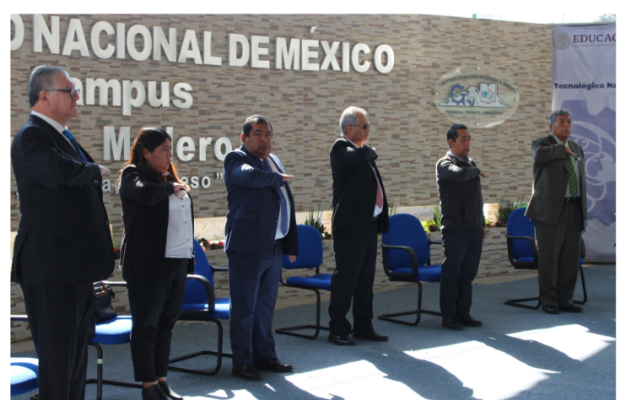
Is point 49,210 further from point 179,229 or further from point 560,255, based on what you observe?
point 560,255

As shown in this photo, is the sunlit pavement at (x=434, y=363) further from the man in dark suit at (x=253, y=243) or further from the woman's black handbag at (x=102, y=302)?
the woman's black handbag at (x=102, y=302)

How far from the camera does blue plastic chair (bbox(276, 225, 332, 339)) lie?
4.55 meters

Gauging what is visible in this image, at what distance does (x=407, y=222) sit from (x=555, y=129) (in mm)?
1564

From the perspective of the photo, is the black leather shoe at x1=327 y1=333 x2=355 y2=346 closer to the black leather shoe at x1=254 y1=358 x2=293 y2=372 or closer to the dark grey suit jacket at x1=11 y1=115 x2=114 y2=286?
the black leather shoe at x1=254 y1=358 x2=293 y2=372

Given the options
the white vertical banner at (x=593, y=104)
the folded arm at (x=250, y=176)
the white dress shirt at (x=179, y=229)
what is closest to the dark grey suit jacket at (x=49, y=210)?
the white dress shirt at (x=179, y=229)

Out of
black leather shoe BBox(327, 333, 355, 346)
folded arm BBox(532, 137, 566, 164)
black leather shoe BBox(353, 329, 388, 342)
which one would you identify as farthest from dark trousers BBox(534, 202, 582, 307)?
black leather shoe BBox(327, 333, 355, 346)

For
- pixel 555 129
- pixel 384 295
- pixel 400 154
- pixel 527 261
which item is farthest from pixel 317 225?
pixel 555 129

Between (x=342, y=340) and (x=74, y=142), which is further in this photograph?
(x=342, y=340)

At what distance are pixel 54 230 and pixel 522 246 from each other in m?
4.54

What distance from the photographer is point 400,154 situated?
7062mm

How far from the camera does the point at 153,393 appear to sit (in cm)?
309

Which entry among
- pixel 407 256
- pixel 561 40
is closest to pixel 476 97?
pixel 561 40

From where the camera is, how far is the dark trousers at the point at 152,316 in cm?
303

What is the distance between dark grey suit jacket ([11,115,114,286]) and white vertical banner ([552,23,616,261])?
695cm
